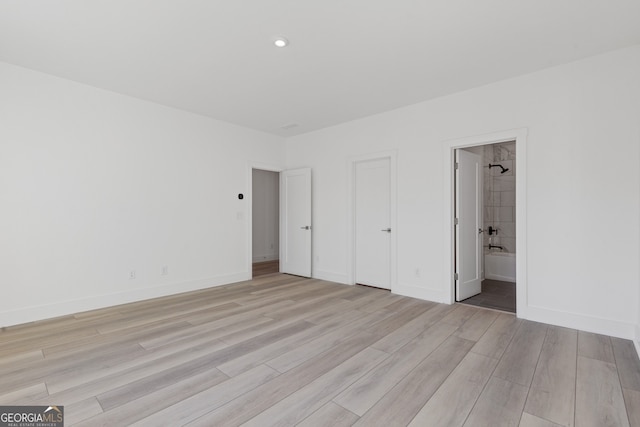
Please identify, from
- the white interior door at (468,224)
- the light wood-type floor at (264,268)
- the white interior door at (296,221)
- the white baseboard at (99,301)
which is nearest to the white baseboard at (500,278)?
the white interior door at (468,224)

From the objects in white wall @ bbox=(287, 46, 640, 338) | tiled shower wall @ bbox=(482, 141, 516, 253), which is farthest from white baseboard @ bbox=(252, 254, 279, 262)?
tiled shower wall @ bbox=(482, 141, 516, 253)

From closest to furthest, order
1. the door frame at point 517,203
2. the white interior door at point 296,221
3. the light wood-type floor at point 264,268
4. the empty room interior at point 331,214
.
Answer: the empty room interior at point 331,214, the door frame at point 517,203, the white interior door at point 296,221, the light wood-type floor at point 264,268

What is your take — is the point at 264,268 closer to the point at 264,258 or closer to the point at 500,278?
the point at 264,258

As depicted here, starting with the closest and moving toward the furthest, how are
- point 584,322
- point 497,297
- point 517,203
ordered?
point 584,322
point 517,203
point 497,297

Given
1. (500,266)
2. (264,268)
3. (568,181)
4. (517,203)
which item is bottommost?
(264,268)

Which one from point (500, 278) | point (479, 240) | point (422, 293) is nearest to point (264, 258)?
point (422, 293)

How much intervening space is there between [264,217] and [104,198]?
423 centimetres

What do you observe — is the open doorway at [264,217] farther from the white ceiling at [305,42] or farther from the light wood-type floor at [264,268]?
the white ceiling at [305,42]

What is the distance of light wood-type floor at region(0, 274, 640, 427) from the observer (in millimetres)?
1753

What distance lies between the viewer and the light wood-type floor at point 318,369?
1.75 meters

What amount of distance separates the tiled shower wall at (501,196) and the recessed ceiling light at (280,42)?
5.14 m

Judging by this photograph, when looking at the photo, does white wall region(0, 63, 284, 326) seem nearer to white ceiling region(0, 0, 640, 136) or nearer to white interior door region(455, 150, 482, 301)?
white ceiling region(0, 0, 640, 136)

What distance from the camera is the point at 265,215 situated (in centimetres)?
784

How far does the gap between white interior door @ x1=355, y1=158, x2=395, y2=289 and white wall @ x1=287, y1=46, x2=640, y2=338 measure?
0.61 m
